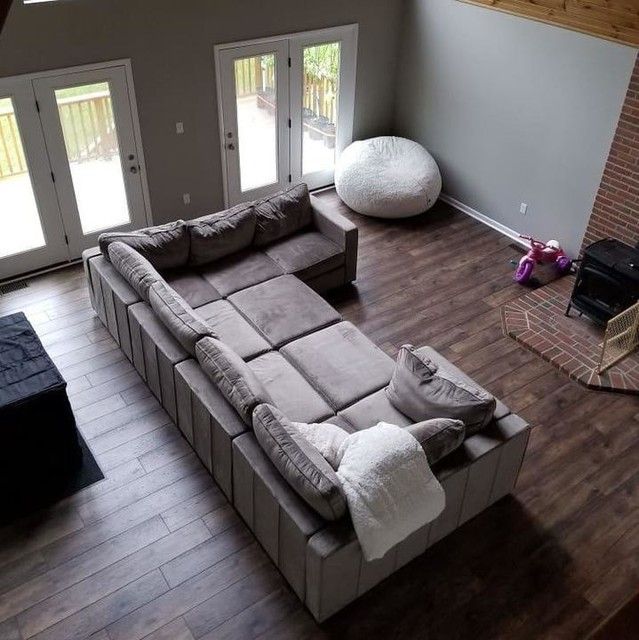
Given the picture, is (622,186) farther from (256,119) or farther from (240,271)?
(256,119)

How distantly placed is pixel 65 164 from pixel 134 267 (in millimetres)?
1871

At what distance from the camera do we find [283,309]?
5.63 m

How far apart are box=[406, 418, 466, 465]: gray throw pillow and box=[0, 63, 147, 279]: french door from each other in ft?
14.3

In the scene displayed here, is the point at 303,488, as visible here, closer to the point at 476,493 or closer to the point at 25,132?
the point at 476,493

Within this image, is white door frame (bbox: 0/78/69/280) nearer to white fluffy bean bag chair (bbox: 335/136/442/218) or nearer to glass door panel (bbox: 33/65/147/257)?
glass door panel (bbox: 33/65/147/257)

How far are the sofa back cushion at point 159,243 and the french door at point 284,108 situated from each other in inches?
73.3

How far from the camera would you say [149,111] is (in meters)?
6.72

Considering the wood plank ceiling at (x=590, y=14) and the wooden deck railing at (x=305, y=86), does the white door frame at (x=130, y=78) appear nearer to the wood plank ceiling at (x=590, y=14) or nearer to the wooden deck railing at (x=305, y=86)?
the wooden deck railing at (x=305, y=86)

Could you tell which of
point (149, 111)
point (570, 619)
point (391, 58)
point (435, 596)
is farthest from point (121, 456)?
point (391, 58)

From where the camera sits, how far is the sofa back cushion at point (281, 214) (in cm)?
633

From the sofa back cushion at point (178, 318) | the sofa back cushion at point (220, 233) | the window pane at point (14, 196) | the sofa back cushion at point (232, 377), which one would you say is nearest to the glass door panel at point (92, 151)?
the window pane at point (14, 196)

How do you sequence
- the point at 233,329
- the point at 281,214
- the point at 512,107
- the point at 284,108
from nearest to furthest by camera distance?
the point at 233,329 → the point at 281,214 → the point at 512,107 → the point at 284,108

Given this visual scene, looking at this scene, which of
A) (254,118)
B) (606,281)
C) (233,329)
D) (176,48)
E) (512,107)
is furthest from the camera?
(254,118)

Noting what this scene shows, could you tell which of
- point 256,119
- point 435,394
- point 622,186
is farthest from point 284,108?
point 435,394
